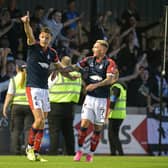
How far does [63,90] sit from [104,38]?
5033mm

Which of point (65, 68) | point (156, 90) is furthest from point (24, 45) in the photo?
point (65, 68)

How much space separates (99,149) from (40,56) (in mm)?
7049

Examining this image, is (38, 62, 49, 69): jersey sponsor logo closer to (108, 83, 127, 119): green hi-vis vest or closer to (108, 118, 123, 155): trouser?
(108, 83, 127, 119): green hi-vis vest

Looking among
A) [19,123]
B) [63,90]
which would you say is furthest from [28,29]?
[19,123]

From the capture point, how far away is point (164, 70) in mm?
20578

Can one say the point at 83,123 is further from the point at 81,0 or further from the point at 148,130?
the point at 81,0

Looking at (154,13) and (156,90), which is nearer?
(156,90)

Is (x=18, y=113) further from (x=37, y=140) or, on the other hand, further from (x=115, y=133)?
(x=37, y=140)

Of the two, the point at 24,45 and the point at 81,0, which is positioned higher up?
the point at 81,0

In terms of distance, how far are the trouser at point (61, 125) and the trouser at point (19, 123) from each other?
56 centimetres

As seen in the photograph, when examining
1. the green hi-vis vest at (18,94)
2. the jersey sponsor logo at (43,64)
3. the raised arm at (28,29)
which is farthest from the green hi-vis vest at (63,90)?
the raised arm at (28,29)

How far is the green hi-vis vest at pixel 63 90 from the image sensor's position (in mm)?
19719

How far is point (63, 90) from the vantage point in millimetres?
19688

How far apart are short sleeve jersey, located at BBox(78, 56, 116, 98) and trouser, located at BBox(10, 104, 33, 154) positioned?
3932 millimetres
